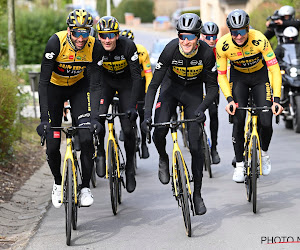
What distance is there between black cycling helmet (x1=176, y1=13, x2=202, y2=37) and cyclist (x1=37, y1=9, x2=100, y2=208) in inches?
37.0

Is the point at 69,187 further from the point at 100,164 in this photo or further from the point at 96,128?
the point at 100,164

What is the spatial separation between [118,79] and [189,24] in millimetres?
2055

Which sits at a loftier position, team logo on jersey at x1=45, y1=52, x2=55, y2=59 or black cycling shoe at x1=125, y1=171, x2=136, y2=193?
team logo on jersey at x1=45, y1=52, x2=55, y2=59

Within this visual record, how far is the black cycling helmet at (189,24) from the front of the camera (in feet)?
24.7

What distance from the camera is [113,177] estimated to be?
8.45 metres

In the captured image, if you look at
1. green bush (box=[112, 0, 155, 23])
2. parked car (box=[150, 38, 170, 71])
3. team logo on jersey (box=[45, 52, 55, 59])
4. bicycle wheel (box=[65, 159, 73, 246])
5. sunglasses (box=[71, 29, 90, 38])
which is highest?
green bush (box=[112, 0, 155, 23])

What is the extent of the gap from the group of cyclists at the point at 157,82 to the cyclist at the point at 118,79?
0.04 ft

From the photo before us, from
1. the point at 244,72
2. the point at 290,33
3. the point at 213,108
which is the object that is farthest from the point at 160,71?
the point at 290,33

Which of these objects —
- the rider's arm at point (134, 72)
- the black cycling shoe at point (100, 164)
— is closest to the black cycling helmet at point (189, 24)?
the rider's arm at point (134, 72)

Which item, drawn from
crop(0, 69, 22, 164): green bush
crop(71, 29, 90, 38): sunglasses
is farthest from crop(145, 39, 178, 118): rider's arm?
crop(0, 69, 22, 164): green bush

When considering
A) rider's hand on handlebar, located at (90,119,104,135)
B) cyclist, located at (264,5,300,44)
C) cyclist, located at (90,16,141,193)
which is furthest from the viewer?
cyclist, located at (264,5,300,44)

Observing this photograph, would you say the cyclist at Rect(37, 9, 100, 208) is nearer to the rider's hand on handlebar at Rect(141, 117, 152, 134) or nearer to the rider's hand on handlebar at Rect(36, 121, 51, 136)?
the rider's hand on handlebar at Rect(36, 121, 51, 136)

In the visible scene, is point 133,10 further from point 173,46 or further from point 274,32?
point 173,46

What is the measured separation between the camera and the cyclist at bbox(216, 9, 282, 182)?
8586 millimetres
